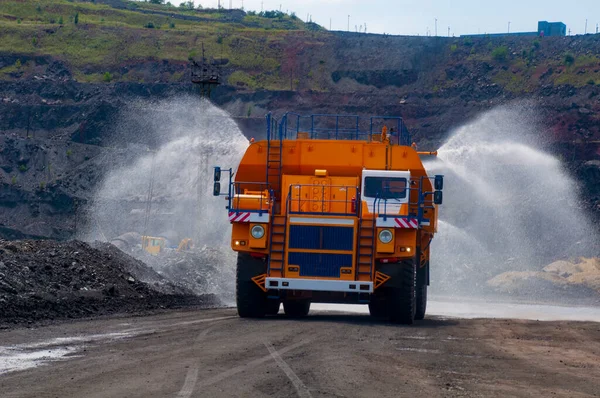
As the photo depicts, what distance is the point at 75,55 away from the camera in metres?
120

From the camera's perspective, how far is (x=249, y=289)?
22.7 metres

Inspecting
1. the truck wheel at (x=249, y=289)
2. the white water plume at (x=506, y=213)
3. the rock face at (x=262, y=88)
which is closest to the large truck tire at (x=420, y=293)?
the truck wheel at (x=249, y=289)

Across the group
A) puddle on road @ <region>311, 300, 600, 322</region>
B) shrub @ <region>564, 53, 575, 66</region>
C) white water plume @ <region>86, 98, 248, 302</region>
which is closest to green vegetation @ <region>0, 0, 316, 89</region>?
white water plume @ <region>86, 98, 248, 302</region>

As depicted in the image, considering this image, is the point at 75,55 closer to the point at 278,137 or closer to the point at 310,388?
the point at 278,137

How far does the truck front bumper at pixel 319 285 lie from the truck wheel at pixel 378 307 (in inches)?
55.6

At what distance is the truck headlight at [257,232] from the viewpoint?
72.9 ft

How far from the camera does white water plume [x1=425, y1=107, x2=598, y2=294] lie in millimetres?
61156

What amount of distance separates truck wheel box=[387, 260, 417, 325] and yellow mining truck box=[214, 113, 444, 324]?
0.02 meters

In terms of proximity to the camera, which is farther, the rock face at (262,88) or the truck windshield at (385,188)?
the rock face at (262,88)

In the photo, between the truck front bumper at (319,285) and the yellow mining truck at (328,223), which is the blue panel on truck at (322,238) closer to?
the yellow mining truck at (328,223)

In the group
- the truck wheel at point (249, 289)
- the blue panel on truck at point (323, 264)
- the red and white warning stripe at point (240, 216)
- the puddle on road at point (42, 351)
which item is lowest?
the puddle on road at point (42, 351)

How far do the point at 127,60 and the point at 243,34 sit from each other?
18158 mm

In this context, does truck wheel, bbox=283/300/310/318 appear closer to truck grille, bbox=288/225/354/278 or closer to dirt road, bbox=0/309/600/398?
dirt road, bbox=0/309/600/398

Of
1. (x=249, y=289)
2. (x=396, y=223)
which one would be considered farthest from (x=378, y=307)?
(x=249, y=289)
